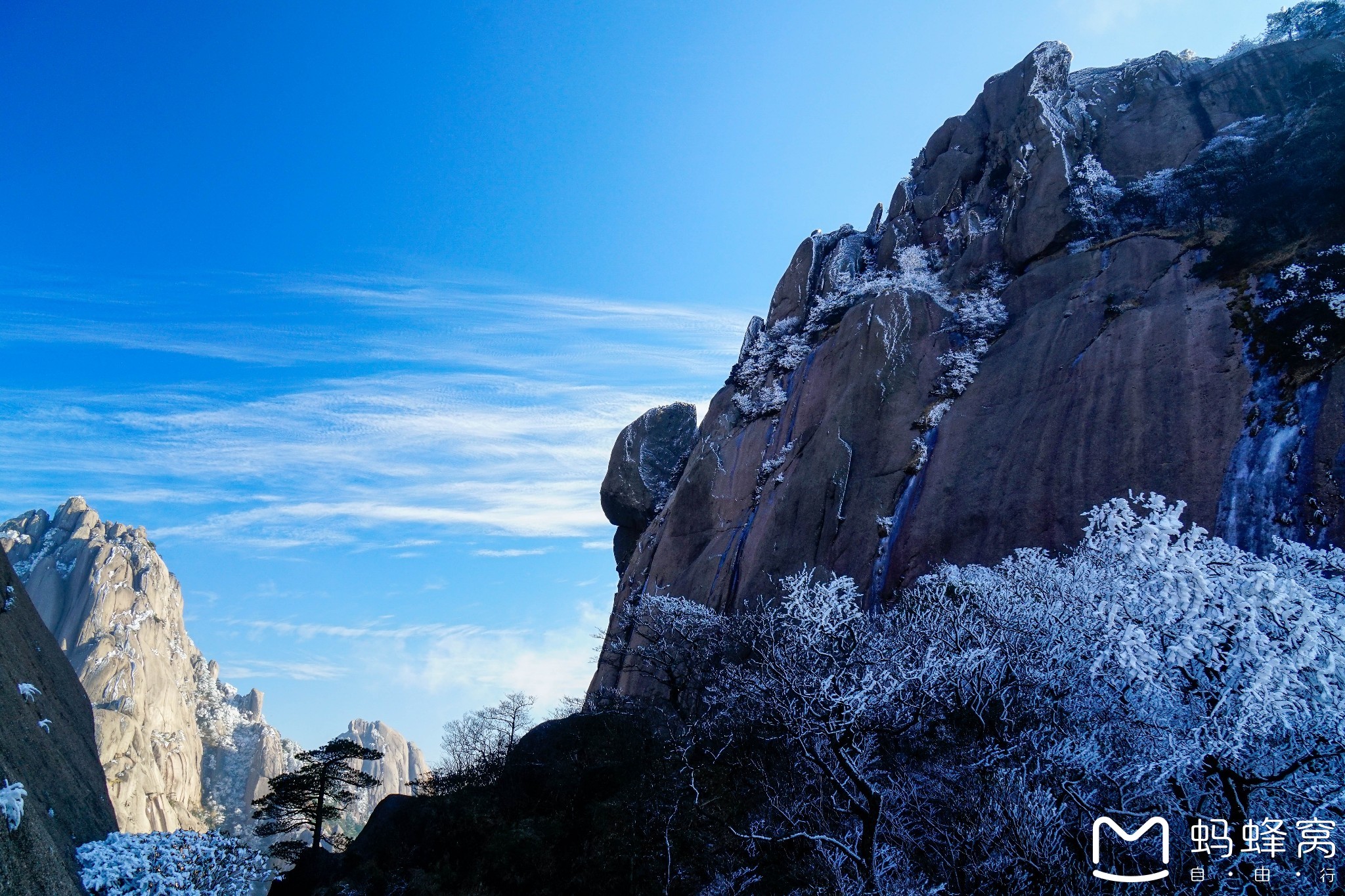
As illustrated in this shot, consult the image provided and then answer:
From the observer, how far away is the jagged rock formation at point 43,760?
35.1 feet

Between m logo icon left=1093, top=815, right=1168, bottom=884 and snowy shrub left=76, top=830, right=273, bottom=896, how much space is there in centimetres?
1824

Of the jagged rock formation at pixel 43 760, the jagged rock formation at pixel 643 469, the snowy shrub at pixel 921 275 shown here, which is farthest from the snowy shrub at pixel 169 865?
the snowy shrub at pixel 921 275

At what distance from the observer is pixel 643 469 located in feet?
159

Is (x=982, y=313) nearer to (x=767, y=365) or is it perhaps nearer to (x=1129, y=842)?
(x=767, y=365)

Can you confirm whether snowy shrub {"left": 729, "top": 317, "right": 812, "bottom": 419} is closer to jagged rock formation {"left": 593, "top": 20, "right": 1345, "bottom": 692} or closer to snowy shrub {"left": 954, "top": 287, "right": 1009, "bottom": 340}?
jagged rock formation {"left": 593, "top": 20, "right": 1345, "bottom": 692}

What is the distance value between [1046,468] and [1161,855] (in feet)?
43.6

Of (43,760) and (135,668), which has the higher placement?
(135,668)

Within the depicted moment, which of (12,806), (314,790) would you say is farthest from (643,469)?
(12,806)

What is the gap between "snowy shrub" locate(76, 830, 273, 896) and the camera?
14.4 m

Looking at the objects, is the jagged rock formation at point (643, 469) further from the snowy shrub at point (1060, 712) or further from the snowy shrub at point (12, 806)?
the snowy shrub at point (12, 806)

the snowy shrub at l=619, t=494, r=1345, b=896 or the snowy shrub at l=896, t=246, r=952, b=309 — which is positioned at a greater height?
the snowy shrub at l=896, t=246, r=952, b=309

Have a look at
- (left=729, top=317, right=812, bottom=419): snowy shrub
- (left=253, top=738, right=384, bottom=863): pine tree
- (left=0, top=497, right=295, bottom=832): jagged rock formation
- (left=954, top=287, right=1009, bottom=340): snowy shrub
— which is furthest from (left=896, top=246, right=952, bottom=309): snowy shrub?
(left=0, top=497, right=295, bottom=832): jagged rock formation

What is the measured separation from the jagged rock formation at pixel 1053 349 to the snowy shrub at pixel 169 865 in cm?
1899

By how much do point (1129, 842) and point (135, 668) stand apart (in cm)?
13418
